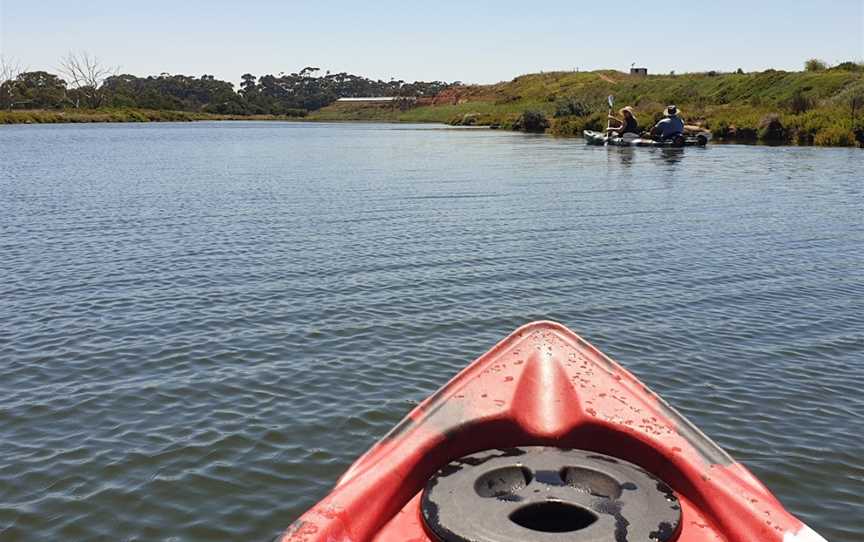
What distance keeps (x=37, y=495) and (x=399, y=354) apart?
15.4ft

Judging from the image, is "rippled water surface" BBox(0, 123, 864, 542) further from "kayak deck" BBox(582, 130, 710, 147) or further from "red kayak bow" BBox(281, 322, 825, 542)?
"kayak deck" BBox(582, 130, 710, 147)

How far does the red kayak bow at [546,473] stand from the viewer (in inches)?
173

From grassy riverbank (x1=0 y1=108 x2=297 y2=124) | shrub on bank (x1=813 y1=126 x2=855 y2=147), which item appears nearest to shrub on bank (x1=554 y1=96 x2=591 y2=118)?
shrub on bank (x1=813 y1=126 x2=855 y2=147)

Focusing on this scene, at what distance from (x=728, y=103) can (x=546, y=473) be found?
80.3 metres

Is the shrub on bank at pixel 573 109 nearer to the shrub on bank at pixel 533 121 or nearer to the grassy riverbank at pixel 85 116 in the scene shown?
the shrub on bank at pixel 533 121

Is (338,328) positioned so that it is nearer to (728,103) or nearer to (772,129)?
(772,129)

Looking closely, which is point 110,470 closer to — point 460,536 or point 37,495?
point 37,495

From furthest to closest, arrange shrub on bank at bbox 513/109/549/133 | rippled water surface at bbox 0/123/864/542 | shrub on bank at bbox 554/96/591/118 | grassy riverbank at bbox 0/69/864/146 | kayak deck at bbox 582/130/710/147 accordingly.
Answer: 1. shrub on bank at bbox 513/109/549/133
2. shrub on bank at bbox 554/96/591/118
3. grassy riverbank at bbox 0/69/864/146
4. kayak deck at bbox 582/130/710/147
5. rippled water surface at bbox 0/123/864/542

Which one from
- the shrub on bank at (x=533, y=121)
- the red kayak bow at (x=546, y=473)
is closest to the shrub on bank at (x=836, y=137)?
the shrub on bank at (x=533, y=121)

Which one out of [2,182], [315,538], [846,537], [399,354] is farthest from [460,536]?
[2,182]

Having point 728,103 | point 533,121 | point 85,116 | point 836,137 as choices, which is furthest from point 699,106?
point 85,116

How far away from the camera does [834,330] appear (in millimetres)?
11180

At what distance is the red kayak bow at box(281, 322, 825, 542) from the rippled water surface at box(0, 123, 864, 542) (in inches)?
72.6

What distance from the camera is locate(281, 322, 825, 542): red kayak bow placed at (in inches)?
173
